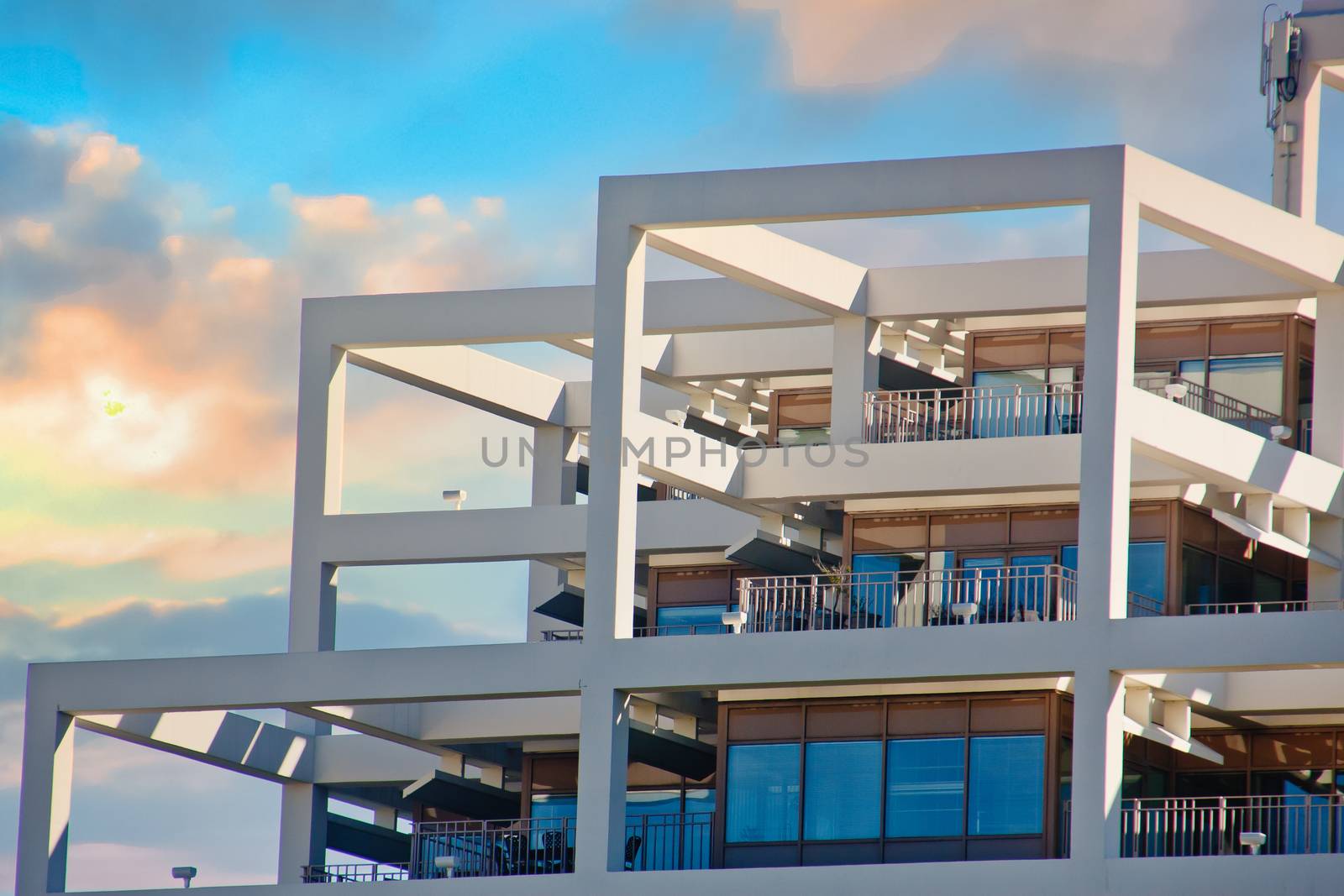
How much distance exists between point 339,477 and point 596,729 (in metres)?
9.75

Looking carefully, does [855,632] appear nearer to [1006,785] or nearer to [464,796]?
[1006,785]

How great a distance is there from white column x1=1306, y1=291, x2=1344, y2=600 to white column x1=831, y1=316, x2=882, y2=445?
669 centimetres

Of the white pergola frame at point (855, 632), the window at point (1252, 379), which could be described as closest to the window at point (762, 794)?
the white pergola frame at point (855, 632)

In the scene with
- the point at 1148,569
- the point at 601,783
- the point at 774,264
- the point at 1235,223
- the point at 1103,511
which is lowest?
the point at 601,783

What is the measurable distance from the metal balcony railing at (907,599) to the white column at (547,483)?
8.26 meters

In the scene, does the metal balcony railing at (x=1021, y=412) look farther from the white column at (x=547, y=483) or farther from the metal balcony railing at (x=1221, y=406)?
the white column at (x=547, y=483)

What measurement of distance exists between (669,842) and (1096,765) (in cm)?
828

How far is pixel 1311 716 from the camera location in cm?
3438

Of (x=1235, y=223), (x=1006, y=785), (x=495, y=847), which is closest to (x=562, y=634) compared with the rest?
(x=495, y=847)

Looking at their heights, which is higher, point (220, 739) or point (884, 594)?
point (884, 594)

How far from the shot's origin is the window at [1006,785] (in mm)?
32281

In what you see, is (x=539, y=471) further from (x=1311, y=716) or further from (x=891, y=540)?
(x=1311, y=716)

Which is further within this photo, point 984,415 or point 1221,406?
point 984,415

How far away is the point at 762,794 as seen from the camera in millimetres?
34000
